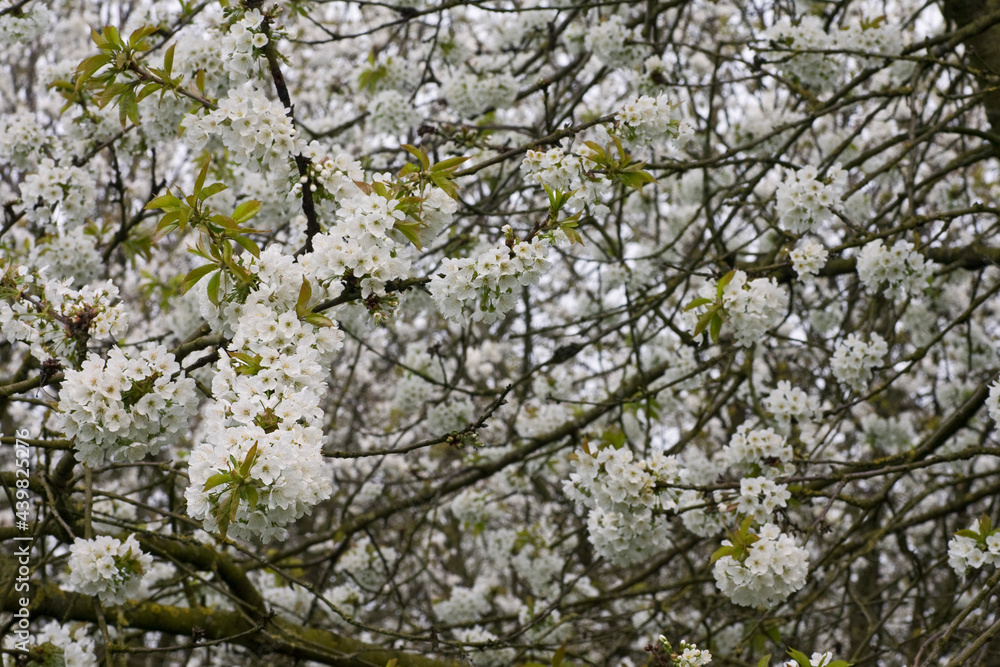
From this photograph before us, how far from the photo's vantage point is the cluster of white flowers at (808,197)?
A: 289 centimetres

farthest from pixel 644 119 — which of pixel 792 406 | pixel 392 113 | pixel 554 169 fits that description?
pixel 392 113

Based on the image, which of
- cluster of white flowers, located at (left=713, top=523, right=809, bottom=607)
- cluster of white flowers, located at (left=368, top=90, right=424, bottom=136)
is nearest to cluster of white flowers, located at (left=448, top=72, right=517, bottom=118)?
cluster of white flowers, located at (left=368, top=90, right=424, bottom=136)

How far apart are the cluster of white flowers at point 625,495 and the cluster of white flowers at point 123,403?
1.41 metres

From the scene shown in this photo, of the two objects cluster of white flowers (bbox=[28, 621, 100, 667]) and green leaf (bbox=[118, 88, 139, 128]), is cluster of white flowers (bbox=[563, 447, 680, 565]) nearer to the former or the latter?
cluster of white flowers (bbox=[28, 621, 100, 667])

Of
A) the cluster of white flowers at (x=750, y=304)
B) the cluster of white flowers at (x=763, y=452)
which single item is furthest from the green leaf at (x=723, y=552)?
the cluster of white flowers at (x=750, y=304)

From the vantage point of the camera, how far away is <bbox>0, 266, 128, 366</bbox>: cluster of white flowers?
2.03 m

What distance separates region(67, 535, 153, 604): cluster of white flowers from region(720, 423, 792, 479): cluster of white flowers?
2056mm

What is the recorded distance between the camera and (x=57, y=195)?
327 centimetres

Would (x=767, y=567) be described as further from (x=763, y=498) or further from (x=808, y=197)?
(x=808, y=197)

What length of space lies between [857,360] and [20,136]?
3748mm

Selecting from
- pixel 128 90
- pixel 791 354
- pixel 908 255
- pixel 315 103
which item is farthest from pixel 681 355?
pixel 315 103

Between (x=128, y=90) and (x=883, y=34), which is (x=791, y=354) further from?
(x=128, y=90)

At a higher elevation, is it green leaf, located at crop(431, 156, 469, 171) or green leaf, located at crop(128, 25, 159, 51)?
green leaf, located at crop(128, 25, 159, 51)

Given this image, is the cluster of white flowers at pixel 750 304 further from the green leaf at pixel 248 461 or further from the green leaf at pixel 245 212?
the green leaf at pixel 248 461
